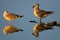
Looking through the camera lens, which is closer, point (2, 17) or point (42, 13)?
point (42, 13)

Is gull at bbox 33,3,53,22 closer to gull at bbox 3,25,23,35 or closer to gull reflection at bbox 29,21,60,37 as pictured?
gull reflection at bbox 29,21,60,37

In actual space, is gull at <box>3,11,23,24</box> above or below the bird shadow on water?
above

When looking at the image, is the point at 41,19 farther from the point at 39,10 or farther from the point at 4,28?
the point at 4,28

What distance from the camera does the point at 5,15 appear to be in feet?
6.35

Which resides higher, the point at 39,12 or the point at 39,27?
the point at 39,12

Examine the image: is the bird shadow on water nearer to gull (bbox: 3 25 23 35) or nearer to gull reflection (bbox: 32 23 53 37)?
gull reflection (bbox: 32 23 53 37)

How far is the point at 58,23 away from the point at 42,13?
136mm

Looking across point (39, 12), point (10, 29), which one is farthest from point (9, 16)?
point (39, 12)

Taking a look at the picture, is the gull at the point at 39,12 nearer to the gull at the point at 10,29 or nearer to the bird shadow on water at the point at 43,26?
the bird shadow on water at the point at 43,26

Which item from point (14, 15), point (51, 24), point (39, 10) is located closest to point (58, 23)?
point (51, 24)

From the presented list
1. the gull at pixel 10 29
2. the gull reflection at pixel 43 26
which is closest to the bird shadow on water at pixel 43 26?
the gull reflection at pixel 43 26

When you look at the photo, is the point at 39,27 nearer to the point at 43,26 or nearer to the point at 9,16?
the point at 43,26

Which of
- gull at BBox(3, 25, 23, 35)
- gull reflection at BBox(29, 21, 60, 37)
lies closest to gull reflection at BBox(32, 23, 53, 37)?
gull reflection at BBox(29, 21, 60, 37)

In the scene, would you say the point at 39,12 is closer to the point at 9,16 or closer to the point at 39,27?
the point at 39,27
